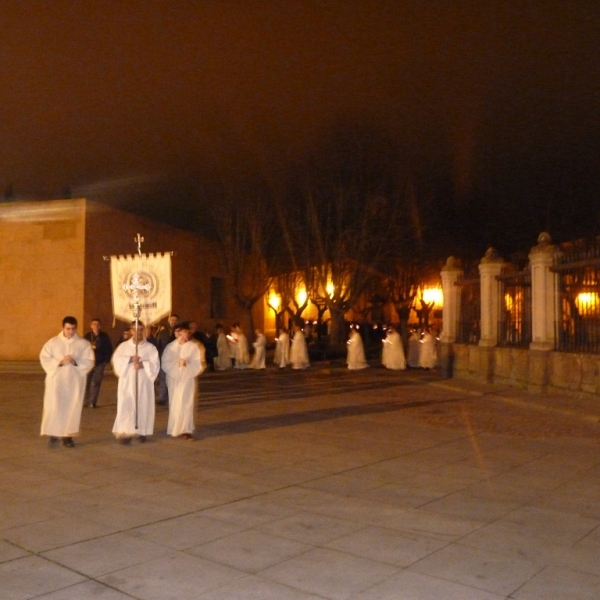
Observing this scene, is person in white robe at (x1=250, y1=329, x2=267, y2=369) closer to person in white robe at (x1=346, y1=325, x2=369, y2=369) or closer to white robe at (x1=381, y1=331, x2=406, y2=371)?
person in white robe at (x1=346, y1=325, x2=369, y2=369)

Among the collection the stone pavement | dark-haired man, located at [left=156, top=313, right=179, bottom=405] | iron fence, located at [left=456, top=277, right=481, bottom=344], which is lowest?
the stone pavement

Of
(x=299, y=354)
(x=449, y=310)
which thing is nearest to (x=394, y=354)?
(x=299, y=354)

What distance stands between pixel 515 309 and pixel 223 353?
11.4 m

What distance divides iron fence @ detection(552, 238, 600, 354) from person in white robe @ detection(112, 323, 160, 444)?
894 centimetres

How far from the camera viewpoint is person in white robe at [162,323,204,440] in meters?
10.3

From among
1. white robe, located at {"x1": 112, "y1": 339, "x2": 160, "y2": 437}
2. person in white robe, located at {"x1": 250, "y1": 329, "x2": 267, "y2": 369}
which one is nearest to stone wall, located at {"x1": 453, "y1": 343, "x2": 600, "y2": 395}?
person in white robe, located at {"x1": 250, "y1": 329, "x2": 267, "y2": 369}

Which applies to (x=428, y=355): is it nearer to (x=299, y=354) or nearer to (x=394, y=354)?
(x=394, y=354)

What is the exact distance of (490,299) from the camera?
18547mm

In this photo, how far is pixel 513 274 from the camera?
58.1 feet

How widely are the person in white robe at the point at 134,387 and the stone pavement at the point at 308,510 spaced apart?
1.18ft

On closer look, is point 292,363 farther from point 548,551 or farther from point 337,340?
point 548,551

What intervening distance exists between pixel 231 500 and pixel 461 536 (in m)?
2.23

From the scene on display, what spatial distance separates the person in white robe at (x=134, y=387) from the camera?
32.7 ft

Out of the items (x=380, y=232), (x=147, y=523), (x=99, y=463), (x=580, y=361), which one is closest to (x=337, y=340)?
(x=380, y=232)
